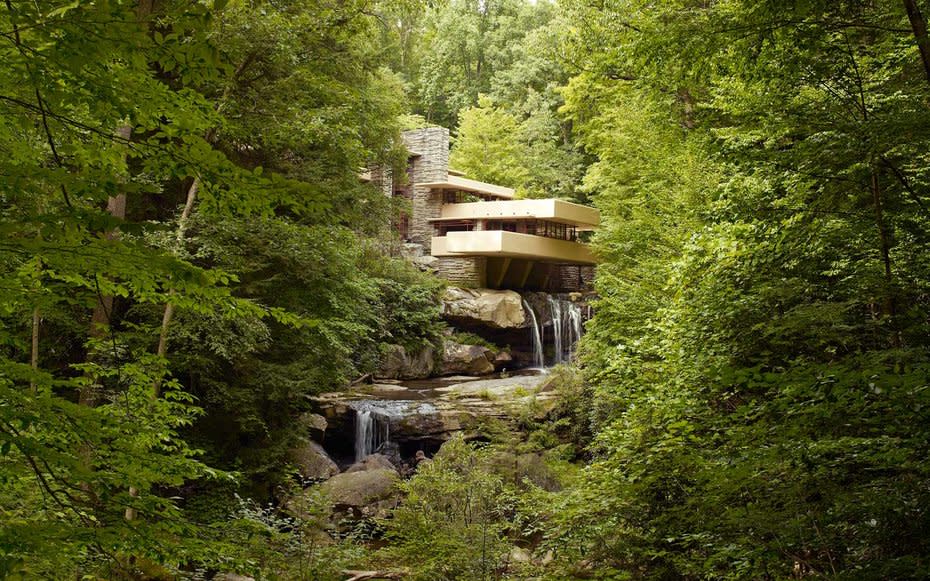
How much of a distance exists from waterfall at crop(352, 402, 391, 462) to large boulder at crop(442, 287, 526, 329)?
8127mm

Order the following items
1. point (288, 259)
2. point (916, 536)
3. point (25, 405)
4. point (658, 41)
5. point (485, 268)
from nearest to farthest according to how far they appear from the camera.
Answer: point (25, 405), point (916, 536), point (658, 41), point (288, 259), point (485, 268)

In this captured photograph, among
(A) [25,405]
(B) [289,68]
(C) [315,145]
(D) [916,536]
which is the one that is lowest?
(D) [916,536]

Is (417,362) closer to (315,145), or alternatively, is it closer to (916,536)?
(315,145)

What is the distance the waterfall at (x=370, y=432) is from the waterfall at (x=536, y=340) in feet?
31.4

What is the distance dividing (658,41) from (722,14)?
458mm

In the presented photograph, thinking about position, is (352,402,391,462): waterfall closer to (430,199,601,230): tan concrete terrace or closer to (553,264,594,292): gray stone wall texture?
(430,199,601,230): tan concrete terrace

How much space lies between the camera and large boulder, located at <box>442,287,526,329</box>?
23125 mm

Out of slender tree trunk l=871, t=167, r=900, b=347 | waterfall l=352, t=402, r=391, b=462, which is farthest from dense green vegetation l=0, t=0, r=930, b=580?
waterfall l=352, t=402, r=391, b=462

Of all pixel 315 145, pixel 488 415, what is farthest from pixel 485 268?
pixel 315 145

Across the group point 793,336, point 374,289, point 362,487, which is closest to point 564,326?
point 374,289

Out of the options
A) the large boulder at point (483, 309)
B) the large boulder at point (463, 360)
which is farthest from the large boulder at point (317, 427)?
the large boulder at point (483, 309)

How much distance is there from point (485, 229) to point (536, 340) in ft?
17.9

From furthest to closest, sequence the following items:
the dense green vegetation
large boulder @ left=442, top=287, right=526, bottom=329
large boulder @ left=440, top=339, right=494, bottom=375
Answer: large boulder @ left=442, top=287, right=526, bottom=329 → large boulder @ left=440, top=339, right=494, bottom=375 → the dense green vegetation

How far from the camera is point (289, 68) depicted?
10375 millimetres
